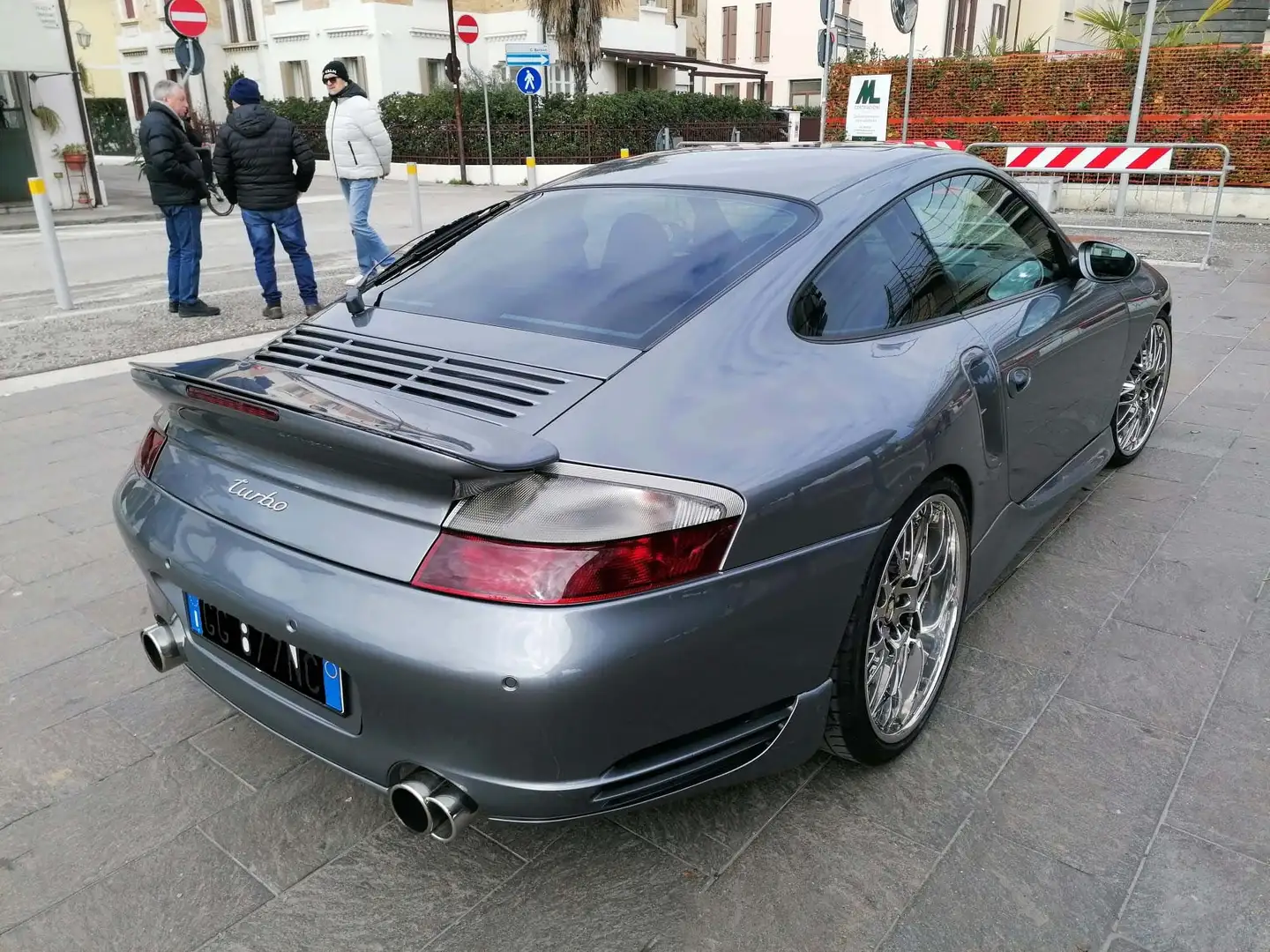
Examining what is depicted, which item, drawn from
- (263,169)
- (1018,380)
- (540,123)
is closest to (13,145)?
(540,123)

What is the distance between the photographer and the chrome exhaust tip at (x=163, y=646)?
233 centimetres

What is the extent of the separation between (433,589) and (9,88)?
18.8 m

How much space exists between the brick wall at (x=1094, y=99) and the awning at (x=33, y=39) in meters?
13.7

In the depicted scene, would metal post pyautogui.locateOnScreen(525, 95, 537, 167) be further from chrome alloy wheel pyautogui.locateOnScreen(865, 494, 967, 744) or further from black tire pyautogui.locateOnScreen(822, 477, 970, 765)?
black tire pyautogui.locateOnScreen(822, 477, 970, 765)

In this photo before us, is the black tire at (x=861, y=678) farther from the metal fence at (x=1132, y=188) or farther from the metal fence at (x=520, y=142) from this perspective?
the metal fence at (x=520, y=142)

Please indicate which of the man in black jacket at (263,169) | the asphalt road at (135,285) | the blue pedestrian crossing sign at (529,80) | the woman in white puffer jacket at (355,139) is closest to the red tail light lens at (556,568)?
the asphalt road at (135,285)

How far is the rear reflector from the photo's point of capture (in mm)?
2004

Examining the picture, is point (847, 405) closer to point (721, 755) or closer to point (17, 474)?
point (721, 755)

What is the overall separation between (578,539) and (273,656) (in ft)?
2.52

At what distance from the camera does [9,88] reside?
16266 millimetres

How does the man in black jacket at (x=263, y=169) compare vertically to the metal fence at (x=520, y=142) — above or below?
above

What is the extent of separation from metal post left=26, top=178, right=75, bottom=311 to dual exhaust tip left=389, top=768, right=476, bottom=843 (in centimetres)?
838

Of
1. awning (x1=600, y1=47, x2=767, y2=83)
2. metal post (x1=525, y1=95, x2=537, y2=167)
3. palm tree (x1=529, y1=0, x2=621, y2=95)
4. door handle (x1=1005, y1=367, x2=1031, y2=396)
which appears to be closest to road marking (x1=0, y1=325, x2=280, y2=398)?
door handle (x1=1005, y1=367, x2=1031, y2=396)

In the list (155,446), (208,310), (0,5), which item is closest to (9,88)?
(0,5)
